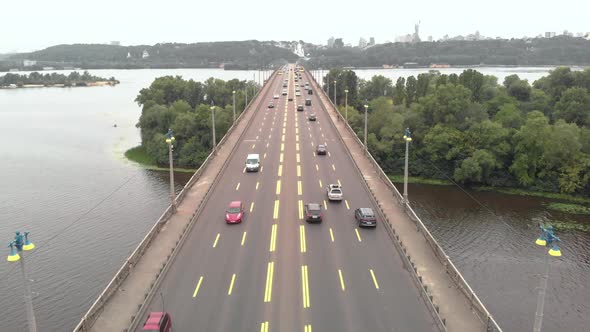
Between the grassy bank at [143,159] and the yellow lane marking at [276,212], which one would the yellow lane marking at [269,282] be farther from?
the grassy bank at [143,159]

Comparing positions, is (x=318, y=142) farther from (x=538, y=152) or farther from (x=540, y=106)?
(x=540, y=106)

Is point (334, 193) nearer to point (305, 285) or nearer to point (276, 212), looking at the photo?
point (276, 212)

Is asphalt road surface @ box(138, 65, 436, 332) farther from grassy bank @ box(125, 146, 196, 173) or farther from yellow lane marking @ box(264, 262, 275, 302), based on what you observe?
grassy bank @ box(125, 146, 196, 173)

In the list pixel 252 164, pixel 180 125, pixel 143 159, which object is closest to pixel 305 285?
pixel 252 164

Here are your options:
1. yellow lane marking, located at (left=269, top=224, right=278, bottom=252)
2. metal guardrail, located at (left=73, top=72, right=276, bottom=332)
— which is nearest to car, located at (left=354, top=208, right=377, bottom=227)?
yellow lane marking, located at (left=269, top=224, right=278, bottom=252)

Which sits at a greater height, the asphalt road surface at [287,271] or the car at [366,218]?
the car at [366,218]

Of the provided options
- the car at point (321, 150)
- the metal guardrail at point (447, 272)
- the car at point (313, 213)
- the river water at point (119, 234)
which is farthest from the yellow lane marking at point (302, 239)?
the car at point (321, 150)
